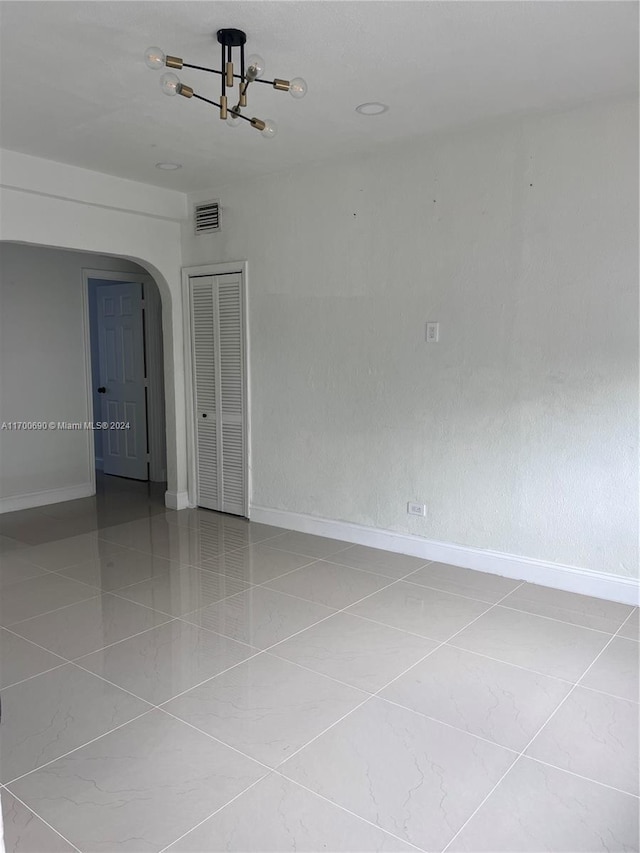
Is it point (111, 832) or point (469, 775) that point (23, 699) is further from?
point (469, 775)

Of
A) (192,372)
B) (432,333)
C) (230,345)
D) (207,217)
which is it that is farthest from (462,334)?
(192,372)

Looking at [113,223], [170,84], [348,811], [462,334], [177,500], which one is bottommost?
[348,811]

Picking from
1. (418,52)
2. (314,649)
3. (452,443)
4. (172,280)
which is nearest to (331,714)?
(314,649)

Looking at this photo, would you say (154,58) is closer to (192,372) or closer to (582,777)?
(582,777)

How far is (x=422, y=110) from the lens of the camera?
139 inches

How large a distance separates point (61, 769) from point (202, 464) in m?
3.57

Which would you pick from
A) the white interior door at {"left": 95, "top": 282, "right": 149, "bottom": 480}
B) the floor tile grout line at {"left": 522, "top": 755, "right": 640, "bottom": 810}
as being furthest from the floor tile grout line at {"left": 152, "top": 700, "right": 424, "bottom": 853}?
the white interior door at {"left": 95, "top": 282, "right": 149, "bottom": 480}

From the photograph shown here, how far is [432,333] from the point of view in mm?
4148

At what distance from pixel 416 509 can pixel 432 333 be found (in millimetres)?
1173

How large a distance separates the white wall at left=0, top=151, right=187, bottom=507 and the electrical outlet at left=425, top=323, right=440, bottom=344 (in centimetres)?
241

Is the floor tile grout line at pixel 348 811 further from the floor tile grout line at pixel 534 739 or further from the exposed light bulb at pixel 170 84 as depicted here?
the exposed light bulb at pixel 170 84

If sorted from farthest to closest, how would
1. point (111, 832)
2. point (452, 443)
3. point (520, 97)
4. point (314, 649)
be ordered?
point (452, 443)
point (520, 97)
point (314, 649)
point (111, 832)

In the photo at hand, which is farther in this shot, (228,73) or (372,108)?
(372,108)

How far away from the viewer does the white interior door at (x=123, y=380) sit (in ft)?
22.7
